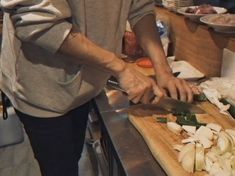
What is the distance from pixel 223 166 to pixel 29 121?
0.48m

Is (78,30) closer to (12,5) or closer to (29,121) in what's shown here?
(12,5)

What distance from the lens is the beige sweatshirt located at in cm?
67

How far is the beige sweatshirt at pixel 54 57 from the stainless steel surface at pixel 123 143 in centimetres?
9

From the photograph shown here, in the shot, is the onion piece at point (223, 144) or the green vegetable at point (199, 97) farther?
the green vegetable at point (199, 97)

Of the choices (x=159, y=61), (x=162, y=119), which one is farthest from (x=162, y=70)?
(x=162, y=119)

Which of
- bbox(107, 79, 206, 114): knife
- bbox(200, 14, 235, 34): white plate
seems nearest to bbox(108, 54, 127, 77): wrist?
bbox(107, 79, 206, 114): knife

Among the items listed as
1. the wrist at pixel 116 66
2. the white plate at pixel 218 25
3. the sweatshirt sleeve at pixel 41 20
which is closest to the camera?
the sweatshirt sleeve at pixel 41 20

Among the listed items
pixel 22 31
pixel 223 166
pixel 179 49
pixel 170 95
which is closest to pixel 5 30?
pixel 22 31

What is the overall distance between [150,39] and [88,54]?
0.31 metres

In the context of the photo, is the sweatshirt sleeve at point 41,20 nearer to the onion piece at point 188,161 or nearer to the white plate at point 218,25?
the onion piece at point 188,161

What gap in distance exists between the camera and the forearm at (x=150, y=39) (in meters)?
0.95

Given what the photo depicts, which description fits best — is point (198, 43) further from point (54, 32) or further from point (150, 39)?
point (54, 32)

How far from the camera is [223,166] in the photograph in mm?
638

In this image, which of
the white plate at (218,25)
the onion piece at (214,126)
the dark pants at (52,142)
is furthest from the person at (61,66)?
the white plate at (218,25)
